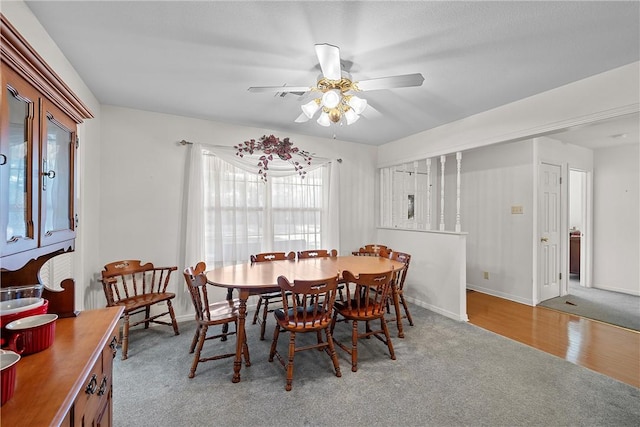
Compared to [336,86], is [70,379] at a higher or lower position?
lower

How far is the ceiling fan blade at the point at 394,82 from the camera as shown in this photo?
1822mm

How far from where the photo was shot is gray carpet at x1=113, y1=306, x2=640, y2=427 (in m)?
1.81

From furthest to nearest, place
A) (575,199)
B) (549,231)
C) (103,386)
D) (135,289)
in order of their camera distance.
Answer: (575,199)
(549,231)
(135,289)
(103,386)

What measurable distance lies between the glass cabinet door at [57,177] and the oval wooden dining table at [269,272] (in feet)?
3.69

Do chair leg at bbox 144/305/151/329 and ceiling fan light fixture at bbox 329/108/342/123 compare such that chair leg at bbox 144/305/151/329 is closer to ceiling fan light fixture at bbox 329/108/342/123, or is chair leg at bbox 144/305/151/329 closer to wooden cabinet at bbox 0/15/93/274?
wooden cabinet at bbox 0/15/93/274

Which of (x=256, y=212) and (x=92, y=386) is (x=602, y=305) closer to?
(x=256, y=212)

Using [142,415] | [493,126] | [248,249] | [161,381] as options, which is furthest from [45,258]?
[493,126]

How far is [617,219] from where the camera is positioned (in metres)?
4.61

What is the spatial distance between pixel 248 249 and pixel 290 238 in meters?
0.62

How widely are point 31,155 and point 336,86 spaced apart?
181 cm

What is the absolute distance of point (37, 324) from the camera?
1128 mm

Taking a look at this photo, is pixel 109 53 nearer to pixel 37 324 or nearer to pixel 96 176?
pixel 96 176

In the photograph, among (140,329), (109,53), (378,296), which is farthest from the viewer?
(140,329)

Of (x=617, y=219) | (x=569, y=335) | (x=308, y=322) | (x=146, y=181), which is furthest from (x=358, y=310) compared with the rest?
(x=617, y=219)
